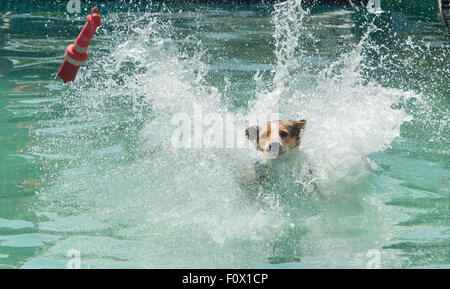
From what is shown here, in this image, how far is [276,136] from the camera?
4555 mm

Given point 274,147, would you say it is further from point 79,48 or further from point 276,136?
point 79,48

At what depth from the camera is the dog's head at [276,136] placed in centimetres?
452

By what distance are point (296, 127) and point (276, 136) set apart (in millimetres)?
272

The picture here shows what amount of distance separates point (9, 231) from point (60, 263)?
0.68 m

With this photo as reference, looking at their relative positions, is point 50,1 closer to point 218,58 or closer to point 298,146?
point 218,58

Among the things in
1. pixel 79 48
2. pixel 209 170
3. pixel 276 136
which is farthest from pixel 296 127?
pixel 79 48

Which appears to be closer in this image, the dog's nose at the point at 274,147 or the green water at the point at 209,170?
the green water at the point at 209,170

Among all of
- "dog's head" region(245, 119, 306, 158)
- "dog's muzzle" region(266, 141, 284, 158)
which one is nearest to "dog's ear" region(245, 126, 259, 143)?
"dog's head" region(245, 119, 306, 158)

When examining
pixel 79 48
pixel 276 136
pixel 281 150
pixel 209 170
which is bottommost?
pixel 209 170

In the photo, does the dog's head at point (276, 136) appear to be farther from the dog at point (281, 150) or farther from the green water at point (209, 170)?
the green water at point (209, 170)

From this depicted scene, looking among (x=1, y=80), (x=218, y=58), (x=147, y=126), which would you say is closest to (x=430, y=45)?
(x=218, y=58)

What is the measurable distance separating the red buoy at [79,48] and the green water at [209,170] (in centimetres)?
120

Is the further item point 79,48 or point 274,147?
point 274,147

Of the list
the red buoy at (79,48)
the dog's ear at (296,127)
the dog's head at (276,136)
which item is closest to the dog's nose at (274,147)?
the dog's head at (276,136)
